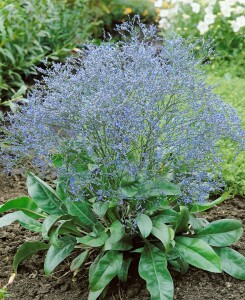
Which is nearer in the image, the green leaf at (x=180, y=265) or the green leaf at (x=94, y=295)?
the green leaf at (x=94, y=295)

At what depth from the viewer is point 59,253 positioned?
11.5 feet

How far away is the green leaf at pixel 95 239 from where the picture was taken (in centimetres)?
336

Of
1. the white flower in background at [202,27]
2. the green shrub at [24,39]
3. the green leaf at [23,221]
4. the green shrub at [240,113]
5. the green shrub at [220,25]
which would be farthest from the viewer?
the white flower in background at [202,27]

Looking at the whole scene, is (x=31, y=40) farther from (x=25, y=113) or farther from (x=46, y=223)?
(x=46, y=223)

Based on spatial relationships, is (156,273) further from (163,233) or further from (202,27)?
(202,27)

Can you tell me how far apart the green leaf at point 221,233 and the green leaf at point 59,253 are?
776 mm

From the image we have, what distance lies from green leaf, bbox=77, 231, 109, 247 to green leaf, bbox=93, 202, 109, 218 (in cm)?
16

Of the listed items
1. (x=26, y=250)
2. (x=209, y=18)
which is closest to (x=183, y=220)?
(x=26, y=250)

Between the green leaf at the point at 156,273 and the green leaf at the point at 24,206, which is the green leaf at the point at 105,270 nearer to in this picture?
the green leaf at the point at 156,273

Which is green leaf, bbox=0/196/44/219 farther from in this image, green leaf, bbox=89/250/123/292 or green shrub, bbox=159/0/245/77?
green shrub, bbox=159/0/245/77

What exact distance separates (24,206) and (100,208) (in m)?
0.68

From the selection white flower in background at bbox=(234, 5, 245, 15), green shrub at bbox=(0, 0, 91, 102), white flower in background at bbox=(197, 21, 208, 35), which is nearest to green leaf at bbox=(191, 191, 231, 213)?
green shrub at bbox=(0, 0, 91, 102)

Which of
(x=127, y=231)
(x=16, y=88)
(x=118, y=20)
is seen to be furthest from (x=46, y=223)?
(x=118, y=20)

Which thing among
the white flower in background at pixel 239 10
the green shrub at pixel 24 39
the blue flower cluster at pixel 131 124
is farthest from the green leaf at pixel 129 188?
the white flower in background at pixel 239 10
